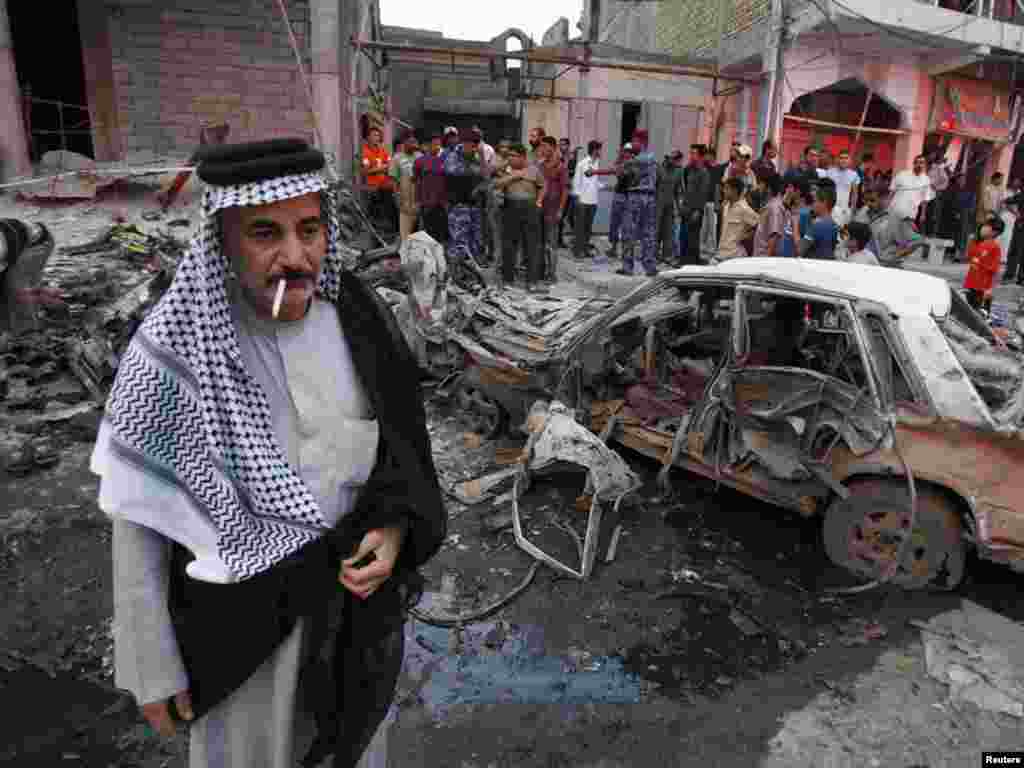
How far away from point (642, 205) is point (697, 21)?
9852 millimetres

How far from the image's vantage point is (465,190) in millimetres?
9750

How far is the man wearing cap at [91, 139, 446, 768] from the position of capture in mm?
1282

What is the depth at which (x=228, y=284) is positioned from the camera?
4.67ft

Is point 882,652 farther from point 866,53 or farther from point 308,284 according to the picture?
point 866,53

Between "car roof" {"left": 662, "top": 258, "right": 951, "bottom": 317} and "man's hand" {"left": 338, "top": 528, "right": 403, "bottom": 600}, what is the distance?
121 inches

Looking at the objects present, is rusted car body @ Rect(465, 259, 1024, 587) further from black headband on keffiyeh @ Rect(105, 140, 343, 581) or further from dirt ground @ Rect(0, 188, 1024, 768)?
black headband on keffiyeh @ Rect(105, 140, 343, 581)

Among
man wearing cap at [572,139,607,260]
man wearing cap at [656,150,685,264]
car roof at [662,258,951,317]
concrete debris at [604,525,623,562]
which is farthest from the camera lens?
man wearing cap at [572,139,607,260]

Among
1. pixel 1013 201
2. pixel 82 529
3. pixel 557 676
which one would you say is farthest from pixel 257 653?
pixel 1013 201

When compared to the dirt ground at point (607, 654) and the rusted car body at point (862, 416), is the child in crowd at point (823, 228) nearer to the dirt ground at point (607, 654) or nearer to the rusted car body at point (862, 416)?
the rusted car body at point (862, 416)

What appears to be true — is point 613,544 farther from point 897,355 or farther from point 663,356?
point 897,355

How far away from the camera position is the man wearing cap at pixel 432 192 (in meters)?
9.69

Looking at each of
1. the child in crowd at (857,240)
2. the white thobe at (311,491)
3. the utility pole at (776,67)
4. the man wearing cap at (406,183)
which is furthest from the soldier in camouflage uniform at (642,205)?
the white thobe at (311,491)

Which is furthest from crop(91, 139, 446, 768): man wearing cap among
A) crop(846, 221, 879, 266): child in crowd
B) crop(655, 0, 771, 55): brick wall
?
crop(655, 0, 771, 55): brick wall

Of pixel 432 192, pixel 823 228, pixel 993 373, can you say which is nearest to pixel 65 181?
pixel 432 192
